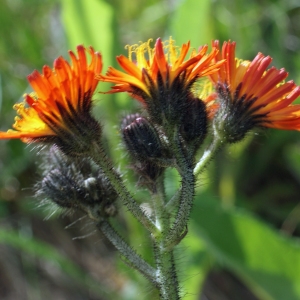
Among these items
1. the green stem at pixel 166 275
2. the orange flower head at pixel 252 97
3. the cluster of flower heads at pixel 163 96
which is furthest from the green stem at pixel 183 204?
the orange flower head at pixel 252 97

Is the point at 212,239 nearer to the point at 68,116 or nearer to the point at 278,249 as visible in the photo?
the point at 278,249

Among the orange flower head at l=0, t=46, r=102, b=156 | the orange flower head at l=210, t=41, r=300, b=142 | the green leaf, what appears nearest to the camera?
the orange flower head at l=0, t=46, r=102, b=156

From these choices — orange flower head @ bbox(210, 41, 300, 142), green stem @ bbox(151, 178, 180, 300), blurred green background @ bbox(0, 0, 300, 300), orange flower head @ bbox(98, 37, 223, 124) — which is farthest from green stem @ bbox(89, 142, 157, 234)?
blurred green background @ bbox(0, 0, 300, 300)

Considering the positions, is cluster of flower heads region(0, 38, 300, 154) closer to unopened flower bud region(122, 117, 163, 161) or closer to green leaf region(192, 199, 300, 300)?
unopened flower bud region(122, 117, 163, 161)

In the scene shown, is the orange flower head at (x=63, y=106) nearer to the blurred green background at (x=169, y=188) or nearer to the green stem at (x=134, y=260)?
the green stem at (x=134, y=260)

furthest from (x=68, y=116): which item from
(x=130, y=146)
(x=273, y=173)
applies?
(x=273, y=173)

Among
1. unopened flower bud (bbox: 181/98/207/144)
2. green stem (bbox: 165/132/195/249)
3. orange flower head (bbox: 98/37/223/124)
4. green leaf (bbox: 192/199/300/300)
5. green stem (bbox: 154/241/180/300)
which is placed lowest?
green leaf (bbox: 192/199/300/300)

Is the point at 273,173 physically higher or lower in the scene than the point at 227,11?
lower

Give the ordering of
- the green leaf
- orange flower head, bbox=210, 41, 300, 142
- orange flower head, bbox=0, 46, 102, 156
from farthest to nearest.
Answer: the green leaf → orange flower head, bbox=210, 41, 300, 142 → orange flower head, bbox=0, 46, 102, 156
